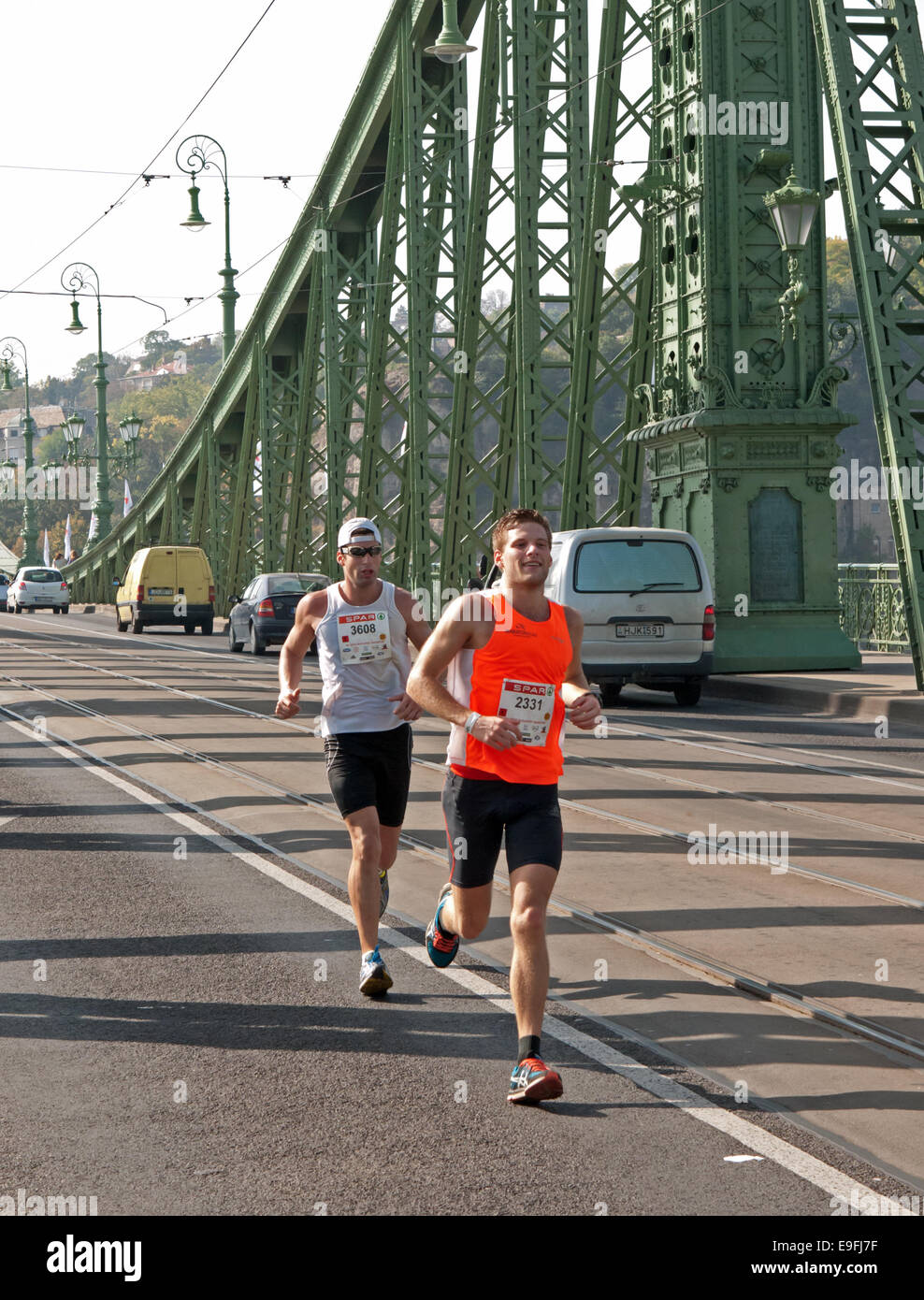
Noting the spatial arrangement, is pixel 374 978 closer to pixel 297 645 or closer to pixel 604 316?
pixel 297 645

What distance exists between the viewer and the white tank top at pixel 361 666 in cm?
683

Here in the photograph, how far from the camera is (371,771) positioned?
22.4ft

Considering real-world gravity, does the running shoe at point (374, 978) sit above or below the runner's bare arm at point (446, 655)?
below

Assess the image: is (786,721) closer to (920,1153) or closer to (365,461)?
(920,1153)

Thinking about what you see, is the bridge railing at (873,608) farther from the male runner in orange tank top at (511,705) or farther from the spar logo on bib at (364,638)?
the male runner in orange tank top at (511,705)

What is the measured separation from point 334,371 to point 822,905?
105ft

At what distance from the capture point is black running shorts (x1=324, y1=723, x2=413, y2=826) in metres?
6.73


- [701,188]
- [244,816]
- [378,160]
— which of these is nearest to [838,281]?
[378,160]

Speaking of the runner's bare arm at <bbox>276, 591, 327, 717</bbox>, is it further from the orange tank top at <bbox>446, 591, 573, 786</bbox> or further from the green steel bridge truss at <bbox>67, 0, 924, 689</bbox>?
the green steel bridge truss at <bbox>67, 0, 924, 689</bbox>

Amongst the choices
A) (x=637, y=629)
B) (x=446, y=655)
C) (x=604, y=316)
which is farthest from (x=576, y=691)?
(x=604, y=316)

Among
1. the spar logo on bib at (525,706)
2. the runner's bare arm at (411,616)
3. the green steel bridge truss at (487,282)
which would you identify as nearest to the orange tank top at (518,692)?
the spar logo on bib at (525,706)

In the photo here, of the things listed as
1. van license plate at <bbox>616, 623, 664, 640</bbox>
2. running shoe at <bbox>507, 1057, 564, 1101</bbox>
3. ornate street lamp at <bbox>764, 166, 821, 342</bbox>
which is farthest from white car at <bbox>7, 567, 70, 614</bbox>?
running shoe at <bbox>507, 1057, 564, 1101</bbox>

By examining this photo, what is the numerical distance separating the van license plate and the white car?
4723 centimetres

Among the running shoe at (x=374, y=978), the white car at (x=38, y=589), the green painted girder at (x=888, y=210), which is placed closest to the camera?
the running shoe at (x=374, y=978)
